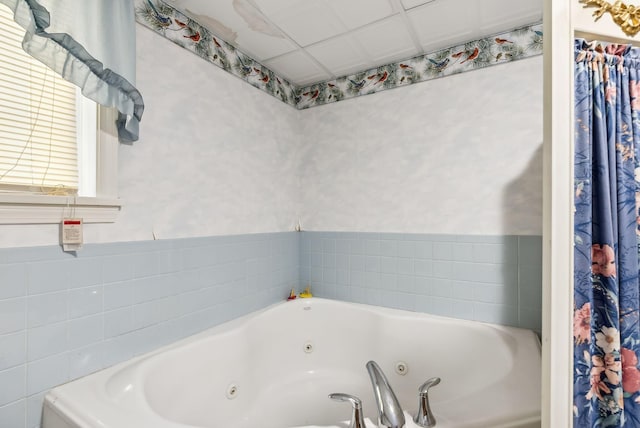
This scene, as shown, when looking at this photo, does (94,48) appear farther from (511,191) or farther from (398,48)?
(511,191)

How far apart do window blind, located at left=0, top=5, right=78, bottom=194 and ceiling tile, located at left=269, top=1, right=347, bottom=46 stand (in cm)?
97

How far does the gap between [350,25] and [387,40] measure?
0.25 m

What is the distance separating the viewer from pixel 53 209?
955 mm

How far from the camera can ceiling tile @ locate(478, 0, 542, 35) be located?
135 centimetres

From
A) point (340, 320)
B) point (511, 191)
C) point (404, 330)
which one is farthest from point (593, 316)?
point (340, 320)

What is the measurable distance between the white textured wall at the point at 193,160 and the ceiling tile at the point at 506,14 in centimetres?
127

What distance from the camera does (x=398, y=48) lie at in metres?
1.69

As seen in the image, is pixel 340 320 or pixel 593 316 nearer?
pixel 593 316

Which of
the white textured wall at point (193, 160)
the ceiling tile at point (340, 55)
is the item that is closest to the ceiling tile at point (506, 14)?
the ceiling tile at point (340, 55)

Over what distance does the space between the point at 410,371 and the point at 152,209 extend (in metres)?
1.56

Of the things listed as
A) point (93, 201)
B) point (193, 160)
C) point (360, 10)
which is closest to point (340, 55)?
point (360, 10)

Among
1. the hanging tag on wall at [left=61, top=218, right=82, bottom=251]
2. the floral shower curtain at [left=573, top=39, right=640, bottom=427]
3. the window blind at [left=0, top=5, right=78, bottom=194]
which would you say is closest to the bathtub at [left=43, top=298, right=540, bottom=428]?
the floral shower curtain at [left=573, top=39, right=640, bottom=427]

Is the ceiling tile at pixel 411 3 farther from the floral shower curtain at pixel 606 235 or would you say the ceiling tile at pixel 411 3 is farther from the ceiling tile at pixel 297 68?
the floral shower curtain at pixel 606 235

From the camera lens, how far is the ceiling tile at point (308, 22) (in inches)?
54.1
